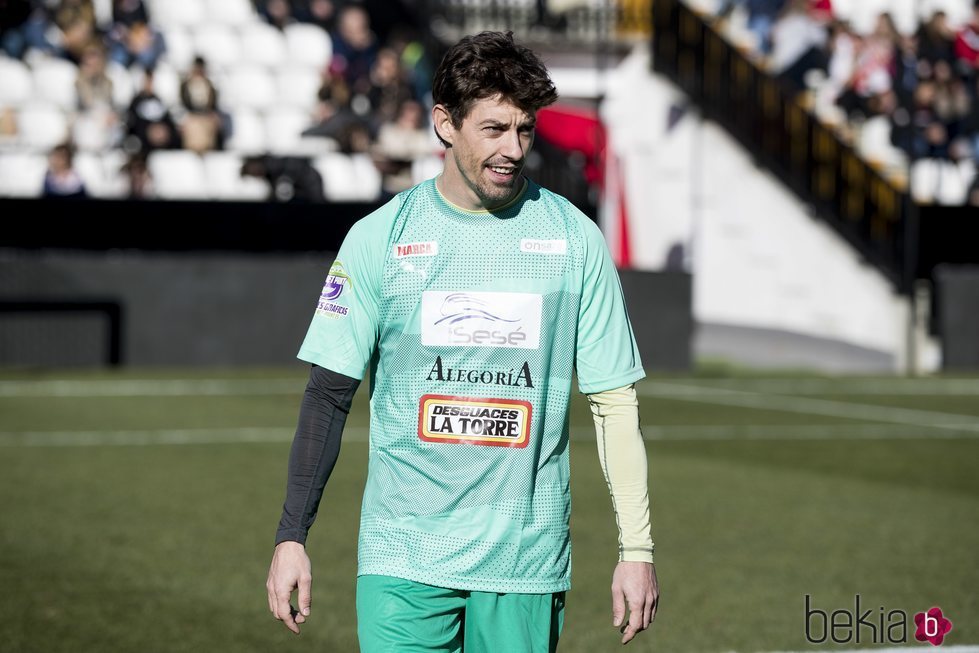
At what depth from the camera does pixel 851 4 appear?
2798 cm

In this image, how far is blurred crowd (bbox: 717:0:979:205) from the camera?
26.2 m

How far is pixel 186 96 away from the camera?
942 inches

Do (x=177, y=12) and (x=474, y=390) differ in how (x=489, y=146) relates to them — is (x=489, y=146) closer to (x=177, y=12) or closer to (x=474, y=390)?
(x=474, y=390)

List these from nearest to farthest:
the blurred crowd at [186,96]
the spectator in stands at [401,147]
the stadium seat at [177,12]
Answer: the blurred crowd at [186,96] < the spectator in stands at [401,147] < the stadium seat at [177,12]

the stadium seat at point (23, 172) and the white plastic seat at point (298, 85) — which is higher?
the white plastic seat at point (298, 85)

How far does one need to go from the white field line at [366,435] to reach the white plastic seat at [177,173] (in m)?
10.0

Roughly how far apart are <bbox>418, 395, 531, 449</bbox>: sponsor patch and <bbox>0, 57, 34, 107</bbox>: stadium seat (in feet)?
72.8

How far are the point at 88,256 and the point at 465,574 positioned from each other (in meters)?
17.5

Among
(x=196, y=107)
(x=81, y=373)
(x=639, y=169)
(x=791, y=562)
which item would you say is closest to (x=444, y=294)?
(x=791, y=562)

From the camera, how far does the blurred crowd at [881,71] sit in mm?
26188

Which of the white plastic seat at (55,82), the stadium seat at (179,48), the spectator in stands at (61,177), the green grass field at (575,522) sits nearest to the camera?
the green grass field at (575,522)

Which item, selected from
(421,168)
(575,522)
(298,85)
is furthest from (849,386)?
(575,522)

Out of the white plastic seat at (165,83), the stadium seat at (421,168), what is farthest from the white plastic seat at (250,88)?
the stadium seat at (421,168)

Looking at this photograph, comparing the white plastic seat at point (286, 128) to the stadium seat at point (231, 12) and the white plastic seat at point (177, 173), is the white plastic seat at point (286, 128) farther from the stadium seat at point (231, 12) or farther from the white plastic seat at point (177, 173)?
the stadium seat at point (231, 12)
